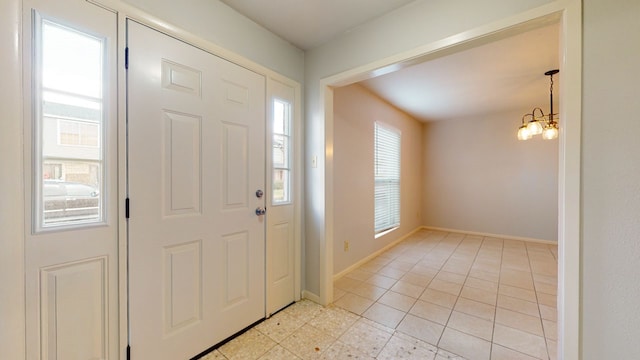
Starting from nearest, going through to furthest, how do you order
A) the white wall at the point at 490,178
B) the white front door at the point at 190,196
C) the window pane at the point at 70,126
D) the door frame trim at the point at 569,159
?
the window pane at the point at 70,126
the door frame trim at the point at 569,159
the white front door at the point at 190,196
the white wall at the point at 490,178

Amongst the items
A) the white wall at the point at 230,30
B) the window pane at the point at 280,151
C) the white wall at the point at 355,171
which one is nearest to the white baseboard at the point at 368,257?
the white wall at the point at 355,171

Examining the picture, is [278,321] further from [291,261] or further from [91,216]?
[91,216]

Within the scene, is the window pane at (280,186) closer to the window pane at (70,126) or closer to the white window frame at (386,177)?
the window pane at (70,126)

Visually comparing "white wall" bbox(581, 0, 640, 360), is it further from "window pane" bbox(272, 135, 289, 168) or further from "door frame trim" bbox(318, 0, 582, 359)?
"window pane" bbox(272, 135, 289, 168)

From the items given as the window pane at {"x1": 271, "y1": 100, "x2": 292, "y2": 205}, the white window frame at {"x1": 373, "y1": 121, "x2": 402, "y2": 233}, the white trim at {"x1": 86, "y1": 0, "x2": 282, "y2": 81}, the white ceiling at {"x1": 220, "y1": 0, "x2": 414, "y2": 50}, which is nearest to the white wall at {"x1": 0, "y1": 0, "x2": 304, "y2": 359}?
the white trim at {"x1": 86, "y1": 0, "x2": 282, "y2": 81}

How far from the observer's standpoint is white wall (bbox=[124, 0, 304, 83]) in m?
1.49

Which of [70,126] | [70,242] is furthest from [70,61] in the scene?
[70,242]

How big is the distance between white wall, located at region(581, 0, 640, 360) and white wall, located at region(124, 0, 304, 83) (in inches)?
78.5

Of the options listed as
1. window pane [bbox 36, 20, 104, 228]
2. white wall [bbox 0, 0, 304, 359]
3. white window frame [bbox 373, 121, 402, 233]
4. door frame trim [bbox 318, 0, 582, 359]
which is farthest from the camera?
white window frame [bbox 373, 121, 402, 233]

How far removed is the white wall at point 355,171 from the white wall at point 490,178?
1.92 m

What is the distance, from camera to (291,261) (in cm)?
231

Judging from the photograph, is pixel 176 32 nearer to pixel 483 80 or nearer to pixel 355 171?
pixel 355 171

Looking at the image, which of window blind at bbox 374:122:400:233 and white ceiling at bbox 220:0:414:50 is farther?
window blind at bbox 374:122:400:233

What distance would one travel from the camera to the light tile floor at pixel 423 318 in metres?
1.69
